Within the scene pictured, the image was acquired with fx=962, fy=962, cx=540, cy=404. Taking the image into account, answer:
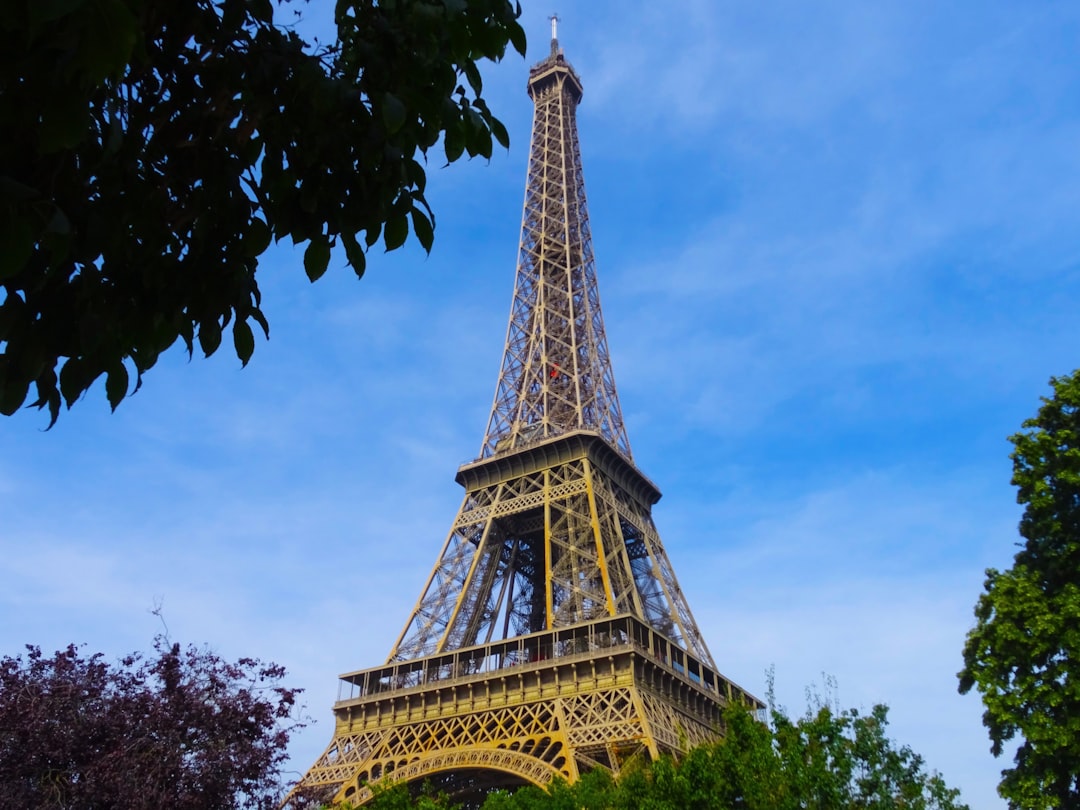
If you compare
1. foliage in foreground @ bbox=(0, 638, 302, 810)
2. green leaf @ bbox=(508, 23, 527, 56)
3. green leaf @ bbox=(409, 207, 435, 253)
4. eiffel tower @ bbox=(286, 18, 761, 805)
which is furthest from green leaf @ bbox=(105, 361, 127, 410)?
eiffel tower @ bbox=(286, 18, 761, 805)

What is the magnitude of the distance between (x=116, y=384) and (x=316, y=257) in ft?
3.59

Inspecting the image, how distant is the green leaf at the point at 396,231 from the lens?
4770 millimetres

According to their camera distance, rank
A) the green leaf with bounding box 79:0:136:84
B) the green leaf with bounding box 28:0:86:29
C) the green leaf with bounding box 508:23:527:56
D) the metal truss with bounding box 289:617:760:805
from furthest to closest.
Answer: the metal truss with bounding box 289:617:760:805 < the green leaf with bounding box 508:23:527:56 < the green leaf with bounding box 79:0:136:84 < the green leaf with bounding box 28:0:86:29

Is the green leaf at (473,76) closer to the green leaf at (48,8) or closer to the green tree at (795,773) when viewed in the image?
the green leaf at (48,8)

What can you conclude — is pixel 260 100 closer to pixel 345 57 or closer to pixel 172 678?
pixel 345 57

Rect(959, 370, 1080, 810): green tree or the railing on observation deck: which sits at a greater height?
the railing on observation deck

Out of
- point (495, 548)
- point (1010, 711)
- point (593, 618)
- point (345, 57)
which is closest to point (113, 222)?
point (345, 57)

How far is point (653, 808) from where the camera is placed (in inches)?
865

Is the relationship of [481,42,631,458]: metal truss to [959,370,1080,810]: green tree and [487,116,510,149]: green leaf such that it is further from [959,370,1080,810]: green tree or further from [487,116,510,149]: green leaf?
[487,116,510,149]: green leaf

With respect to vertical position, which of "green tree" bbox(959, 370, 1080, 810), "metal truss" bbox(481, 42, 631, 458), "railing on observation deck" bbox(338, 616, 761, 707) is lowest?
"green tree" bbox(959, 370, 1080, 810)

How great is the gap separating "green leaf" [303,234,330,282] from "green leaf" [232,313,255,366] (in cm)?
46

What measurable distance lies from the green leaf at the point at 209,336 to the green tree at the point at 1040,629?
20327mm

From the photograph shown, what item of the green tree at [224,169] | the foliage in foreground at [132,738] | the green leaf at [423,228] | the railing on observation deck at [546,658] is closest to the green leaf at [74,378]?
the green tree at [224,169]

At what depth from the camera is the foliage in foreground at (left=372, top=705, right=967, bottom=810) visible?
20266 millimetres
